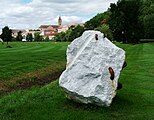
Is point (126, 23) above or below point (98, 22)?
below

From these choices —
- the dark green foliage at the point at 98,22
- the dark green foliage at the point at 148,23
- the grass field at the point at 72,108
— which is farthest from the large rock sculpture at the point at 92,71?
the dark green foliage at the point at 98,22

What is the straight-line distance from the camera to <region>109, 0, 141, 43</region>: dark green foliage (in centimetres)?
9319

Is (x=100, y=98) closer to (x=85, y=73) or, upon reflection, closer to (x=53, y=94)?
(x=85, y=73)

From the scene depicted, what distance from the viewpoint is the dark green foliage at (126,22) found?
93.2m

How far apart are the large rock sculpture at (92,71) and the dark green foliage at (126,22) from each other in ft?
263

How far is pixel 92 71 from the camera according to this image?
1238 cm

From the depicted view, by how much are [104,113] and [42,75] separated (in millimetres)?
16116

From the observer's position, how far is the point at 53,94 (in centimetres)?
1498

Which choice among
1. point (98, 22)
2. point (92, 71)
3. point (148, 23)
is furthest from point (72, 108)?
point (98, 22)

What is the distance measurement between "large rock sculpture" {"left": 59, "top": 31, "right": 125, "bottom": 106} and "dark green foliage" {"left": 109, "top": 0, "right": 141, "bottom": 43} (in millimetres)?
80131

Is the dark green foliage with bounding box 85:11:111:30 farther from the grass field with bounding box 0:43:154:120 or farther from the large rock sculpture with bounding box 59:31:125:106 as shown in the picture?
the large rock sculpture with bounding box 59:31:125:106

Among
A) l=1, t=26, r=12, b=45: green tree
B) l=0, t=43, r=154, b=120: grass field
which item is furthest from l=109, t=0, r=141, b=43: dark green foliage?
l=0, t=43, r=154, b=120: grass field

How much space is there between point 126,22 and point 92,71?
8334 cm

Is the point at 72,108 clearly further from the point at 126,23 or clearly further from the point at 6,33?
the point at 6,33
